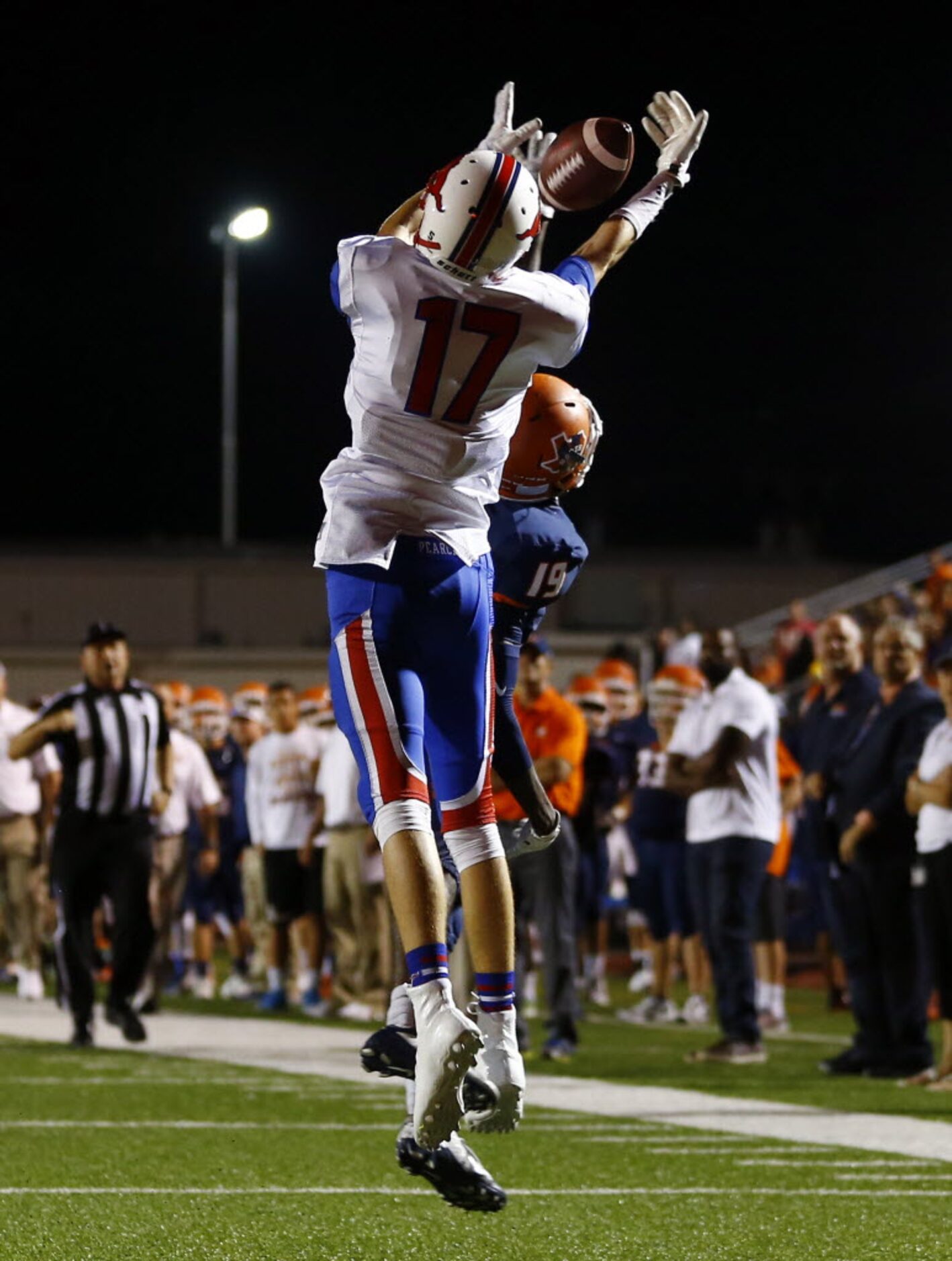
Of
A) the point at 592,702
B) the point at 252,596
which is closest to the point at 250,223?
the point at 592,702

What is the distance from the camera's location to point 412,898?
4973mm

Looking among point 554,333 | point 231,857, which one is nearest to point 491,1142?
point 554,333

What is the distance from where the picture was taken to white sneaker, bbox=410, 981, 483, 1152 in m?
4.74

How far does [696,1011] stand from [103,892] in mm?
3653

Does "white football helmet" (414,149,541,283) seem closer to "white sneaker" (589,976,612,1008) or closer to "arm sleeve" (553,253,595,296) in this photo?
"arm sleeve" (553,253,595,296)

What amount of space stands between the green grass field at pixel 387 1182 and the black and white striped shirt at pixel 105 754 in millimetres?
2062

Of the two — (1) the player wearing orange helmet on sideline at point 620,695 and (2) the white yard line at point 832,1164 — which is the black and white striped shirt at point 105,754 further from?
(1) the player wearing orange helmet on sideline at point 620,695

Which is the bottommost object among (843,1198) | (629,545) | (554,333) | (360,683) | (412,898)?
(843,1198)

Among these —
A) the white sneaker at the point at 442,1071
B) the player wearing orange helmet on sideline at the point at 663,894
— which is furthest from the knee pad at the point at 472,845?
the player wearing orange helmet on sideline at the point at 663,894

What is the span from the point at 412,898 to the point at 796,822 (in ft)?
34.7

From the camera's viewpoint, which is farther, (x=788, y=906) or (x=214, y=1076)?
(x=788, y=906)

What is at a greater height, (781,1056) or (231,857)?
(231,857)

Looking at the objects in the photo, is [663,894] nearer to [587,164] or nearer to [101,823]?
[101,823]

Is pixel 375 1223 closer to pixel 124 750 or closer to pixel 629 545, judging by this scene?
pixel 124 750
